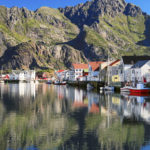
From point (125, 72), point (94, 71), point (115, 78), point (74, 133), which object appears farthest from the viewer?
point (94, 71)

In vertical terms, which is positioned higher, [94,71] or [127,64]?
[127,64]

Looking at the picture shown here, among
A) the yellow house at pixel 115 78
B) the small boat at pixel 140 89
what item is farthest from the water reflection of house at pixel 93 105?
the yellow house at pixel 115 78

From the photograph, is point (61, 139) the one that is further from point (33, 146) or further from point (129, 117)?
point (129, 117)

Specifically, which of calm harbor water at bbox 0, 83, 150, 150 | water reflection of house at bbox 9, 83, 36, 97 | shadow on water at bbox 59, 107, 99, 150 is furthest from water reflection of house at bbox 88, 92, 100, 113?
water reflection of house at bbox 9, 83, 36, 97

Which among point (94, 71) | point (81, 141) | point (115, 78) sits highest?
point (94, 71)

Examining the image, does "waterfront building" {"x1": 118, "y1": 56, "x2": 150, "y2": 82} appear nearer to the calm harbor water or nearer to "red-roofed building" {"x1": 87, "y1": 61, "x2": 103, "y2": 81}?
"red-roofed building" {"x1": 87, "y1": 61, "x2": 103, "y2": 81}

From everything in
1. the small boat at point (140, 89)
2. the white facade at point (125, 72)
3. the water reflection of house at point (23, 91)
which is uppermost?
the white facade at point (125, 72)

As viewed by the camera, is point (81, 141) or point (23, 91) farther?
point (23, 91)

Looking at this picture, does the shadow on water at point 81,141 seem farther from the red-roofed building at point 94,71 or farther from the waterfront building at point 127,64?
the red-roofed building at point 94,71

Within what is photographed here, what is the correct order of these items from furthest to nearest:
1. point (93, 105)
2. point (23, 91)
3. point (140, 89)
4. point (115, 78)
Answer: point (115, 78), point (23, 91), point (140, 89), point (93, 105)

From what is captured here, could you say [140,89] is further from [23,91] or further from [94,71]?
[94,71]

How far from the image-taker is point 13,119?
3189 centimetres

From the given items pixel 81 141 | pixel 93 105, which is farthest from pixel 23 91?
pixel 81 141

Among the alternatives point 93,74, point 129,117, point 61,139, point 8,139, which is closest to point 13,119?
point 8,139
